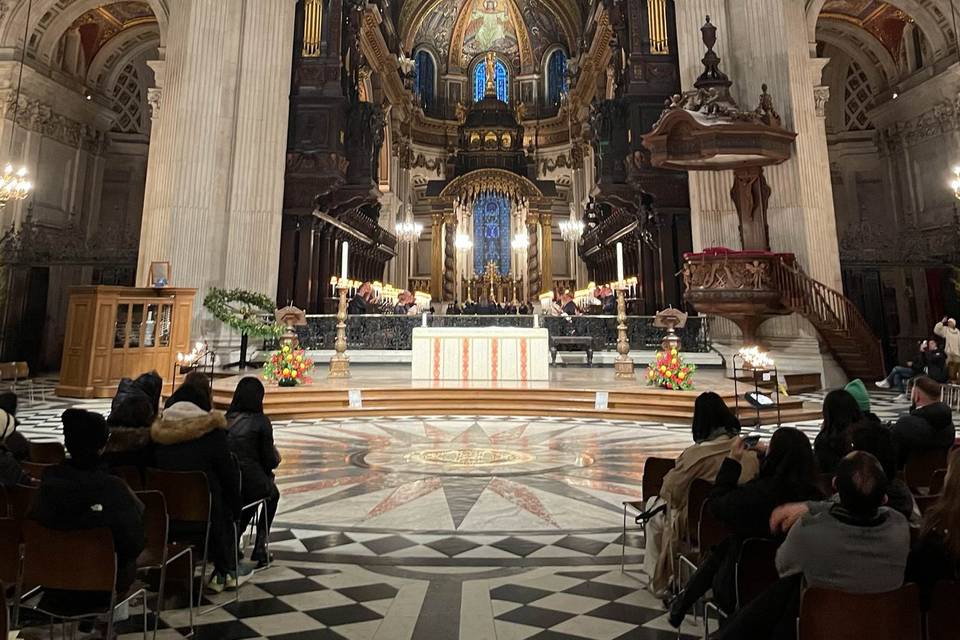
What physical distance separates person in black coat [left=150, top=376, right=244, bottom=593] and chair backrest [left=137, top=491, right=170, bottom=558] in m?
0.33

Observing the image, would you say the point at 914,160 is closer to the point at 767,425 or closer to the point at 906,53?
the point at 906,53

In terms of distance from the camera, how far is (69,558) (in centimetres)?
197

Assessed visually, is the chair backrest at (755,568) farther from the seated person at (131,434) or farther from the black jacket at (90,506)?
the seated person at (131,434)

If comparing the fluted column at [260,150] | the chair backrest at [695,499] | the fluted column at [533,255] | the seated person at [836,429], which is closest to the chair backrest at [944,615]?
the chair backrest at [695,499]

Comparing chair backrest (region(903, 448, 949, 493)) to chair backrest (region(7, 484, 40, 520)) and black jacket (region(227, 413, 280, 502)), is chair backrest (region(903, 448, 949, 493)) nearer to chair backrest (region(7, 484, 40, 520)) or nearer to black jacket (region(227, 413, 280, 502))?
black jacket (region(227, 413, 280, 502))

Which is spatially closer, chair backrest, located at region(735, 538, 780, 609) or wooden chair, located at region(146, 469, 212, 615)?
chair backrest, located at region(735, 538, 780, 609)

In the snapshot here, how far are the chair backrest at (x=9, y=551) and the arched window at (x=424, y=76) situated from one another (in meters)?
32.3

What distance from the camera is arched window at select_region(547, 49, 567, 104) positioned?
31.7 m

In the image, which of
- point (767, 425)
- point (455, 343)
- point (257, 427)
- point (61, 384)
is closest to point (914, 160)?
point (767, 425)

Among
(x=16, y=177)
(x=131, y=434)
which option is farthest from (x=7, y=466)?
(x=16, y=177)

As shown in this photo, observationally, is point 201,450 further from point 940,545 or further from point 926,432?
point 926,432

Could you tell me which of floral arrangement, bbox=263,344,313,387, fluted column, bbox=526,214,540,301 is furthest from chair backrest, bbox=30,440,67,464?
fluted column, bbox=526,214,540,301

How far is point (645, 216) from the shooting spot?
48.9 ft

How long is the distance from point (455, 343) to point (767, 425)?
17.7 ft
